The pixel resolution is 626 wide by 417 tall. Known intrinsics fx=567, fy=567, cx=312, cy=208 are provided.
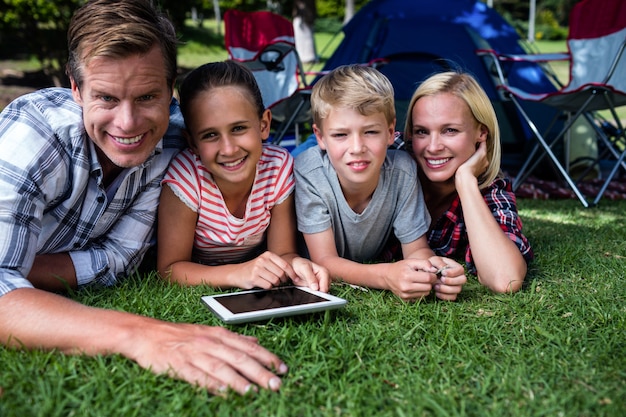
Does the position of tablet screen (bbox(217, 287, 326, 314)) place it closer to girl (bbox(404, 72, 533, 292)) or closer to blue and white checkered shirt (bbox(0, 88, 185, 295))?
blue and white checkered shirt (bbox(0, 88, 185, 295))

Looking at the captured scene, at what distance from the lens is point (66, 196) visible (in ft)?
6.57

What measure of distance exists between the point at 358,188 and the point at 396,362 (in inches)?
37.0

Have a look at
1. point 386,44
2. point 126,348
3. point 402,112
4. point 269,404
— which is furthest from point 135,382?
point 386,44

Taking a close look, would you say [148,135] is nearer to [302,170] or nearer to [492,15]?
[302,170]

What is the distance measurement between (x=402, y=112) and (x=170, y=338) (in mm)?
4069

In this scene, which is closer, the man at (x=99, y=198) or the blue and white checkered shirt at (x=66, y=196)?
the man at (x=99, y=198)

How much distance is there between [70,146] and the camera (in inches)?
76.0

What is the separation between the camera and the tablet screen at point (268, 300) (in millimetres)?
1785

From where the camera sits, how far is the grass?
1.32 meters

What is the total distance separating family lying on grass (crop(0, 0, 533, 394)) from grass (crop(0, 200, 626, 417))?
0.07 meters

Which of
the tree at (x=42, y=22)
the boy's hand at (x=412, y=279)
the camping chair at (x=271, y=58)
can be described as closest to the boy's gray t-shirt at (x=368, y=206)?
the boy's hand at (x=412, y=279)

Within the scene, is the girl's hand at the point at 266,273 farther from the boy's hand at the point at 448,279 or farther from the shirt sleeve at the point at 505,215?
the shirt sleeve at the point at 505,215

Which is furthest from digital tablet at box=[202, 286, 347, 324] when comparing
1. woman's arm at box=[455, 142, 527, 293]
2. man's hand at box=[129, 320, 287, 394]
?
woman's arm at box=[455, 142, 527, 293]

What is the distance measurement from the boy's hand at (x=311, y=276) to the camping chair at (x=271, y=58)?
8.98 feet
